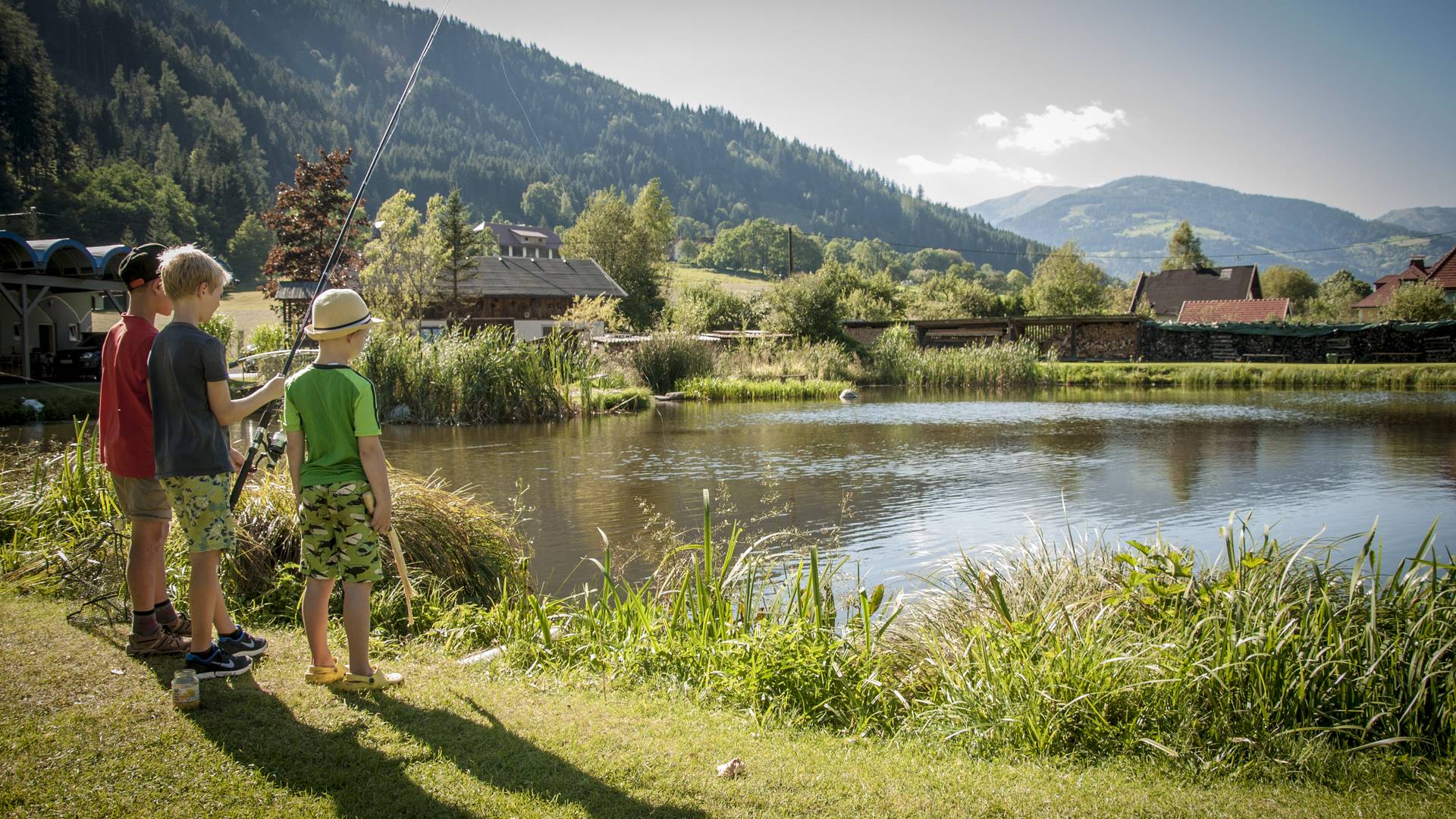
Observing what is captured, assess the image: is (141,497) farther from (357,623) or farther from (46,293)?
(46,293)

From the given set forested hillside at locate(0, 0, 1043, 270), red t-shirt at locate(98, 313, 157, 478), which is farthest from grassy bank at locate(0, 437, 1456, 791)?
A: forested hillside at locate(0, 0, 1043, 270)

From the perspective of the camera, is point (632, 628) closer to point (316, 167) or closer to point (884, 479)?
point (884, 479)

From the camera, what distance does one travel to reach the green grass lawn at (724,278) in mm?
84500

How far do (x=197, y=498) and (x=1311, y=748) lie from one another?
475 cm

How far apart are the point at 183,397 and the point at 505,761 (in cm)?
215

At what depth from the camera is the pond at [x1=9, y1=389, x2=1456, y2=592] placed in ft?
31.1

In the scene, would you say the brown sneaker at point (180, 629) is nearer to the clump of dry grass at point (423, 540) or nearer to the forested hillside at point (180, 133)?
the clump of dry grass at point (423, 540)

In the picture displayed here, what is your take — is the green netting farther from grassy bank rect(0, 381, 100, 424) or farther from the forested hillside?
grassy bank rect(0, 381, 100, 424)

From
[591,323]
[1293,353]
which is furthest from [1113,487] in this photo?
[1293,353]

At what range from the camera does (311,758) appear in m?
3.12

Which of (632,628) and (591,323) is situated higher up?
(591,323)

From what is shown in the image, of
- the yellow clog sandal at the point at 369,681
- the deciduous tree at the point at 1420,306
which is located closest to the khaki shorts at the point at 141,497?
the yellow clog sandal at the point at 369,681

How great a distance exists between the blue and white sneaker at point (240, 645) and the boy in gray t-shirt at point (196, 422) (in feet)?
0.52

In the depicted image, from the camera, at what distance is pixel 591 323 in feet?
114
